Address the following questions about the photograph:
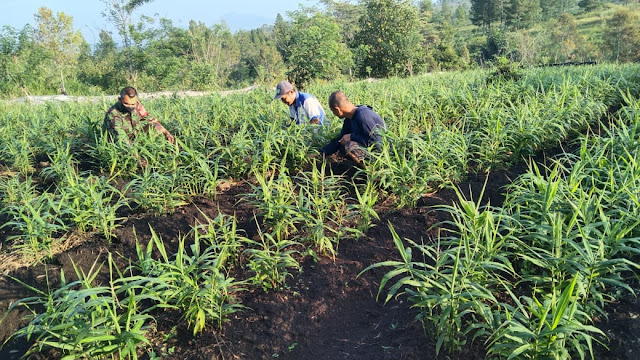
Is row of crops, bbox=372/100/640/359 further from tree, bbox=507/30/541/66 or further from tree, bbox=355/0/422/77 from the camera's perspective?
tree, bbox=355/0/422/77

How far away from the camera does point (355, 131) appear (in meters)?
3.90

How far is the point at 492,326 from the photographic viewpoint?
5.59ft

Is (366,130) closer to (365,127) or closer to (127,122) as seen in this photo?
(365,127)

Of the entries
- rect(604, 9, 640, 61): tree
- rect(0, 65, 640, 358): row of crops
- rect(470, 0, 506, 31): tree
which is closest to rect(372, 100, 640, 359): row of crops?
rect(0, 65, 640, 358): row of crops

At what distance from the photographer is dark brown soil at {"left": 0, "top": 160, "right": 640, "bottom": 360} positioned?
6.29ft

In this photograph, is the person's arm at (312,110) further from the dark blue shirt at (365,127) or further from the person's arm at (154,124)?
the person's arm at (154,124)

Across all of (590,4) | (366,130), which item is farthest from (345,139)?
(590,4)

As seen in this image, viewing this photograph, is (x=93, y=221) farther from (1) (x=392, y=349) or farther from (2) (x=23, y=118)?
(2) (x=23, y=118)

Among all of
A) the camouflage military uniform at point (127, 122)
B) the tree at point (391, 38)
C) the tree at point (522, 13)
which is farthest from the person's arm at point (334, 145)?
the tree at point (522, 13)

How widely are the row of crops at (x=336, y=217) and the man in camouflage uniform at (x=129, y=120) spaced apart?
0.63ft

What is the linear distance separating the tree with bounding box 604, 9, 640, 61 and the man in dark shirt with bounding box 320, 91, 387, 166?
23.3 meters

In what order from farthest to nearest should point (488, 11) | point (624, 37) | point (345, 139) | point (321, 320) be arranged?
point (488, 11) → point (624, 37) → point (345, 139) → point (321, 320)

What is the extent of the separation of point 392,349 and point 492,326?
509 mm

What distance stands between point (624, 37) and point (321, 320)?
90.4ft
